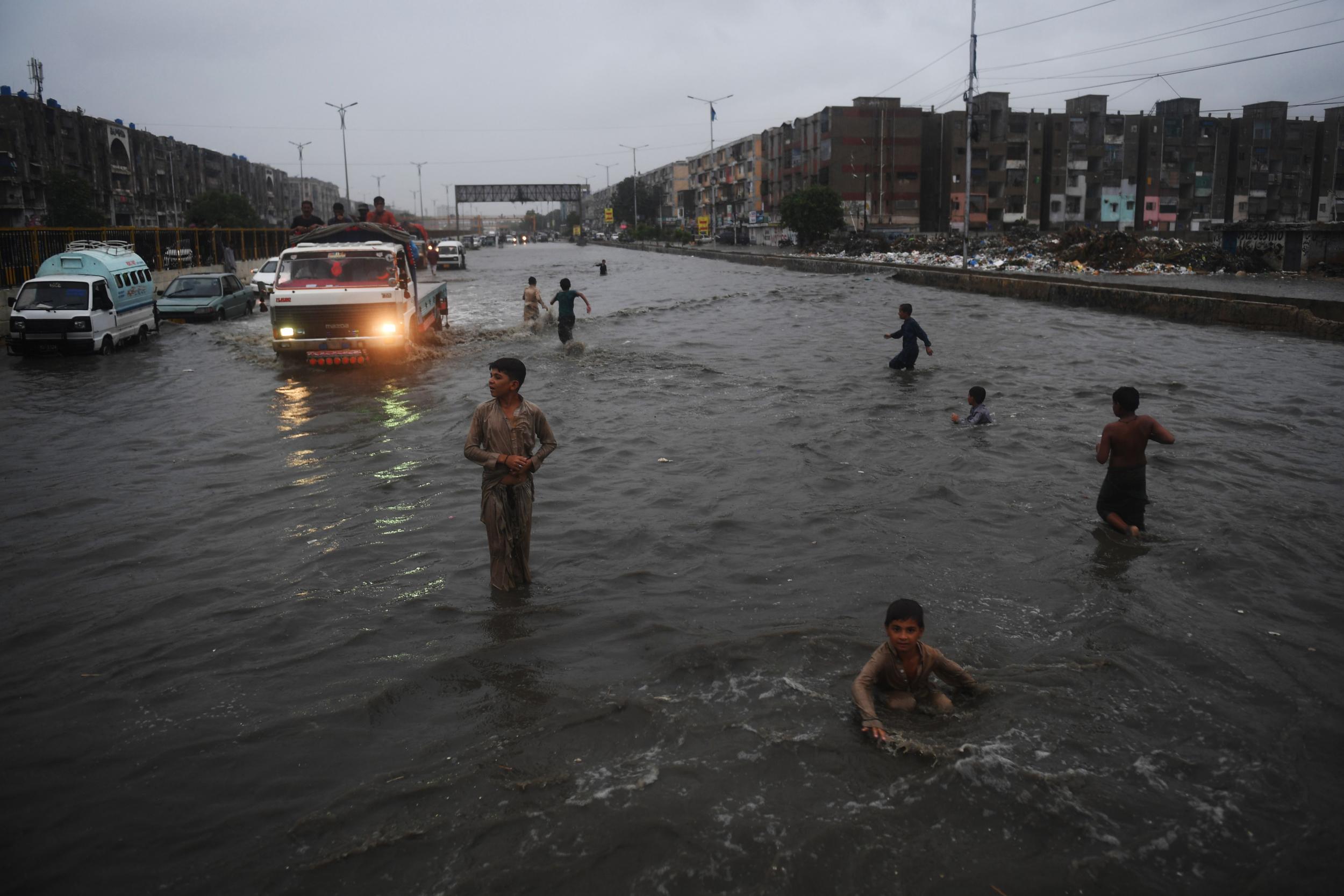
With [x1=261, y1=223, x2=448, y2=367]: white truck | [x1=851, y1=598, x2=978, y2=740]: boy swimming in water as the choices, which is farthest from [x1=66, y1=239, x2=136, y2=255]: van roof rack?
[x1=851, y1=598, x2=978, y2=740]: boy swimming in water

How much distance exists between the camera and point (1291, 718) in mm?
4430

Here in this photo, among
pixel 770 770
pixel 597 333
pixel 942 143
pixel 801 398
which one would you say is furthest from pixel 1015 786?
pixel 942 143

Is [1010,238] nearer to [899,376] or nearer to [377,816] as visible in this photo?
[899,376]

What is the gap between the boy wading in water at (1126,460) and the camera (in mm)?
6711

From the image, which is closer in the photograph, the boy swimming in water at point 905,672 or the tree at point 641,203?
the boy swimming in water at point 905,672

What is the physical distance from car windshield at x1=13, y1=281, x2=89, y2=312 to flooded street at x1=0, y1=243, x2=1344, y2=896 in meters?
7.72

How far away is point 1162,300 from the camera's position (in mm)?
23297

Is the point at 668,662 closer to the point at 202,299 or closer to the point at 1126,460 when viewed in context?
the point at 1126,460

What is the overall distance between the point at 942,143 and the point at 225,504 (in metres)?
82.5

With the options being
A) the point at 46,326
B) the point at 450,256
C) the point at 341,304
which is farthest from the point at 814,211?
the point at 46,326

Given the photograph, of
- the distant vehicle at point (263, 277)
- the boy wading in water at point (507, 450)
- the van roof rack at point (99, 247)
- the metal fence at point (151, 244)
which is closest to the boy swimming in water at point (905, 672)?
the boy wading in water at point (507, 450)

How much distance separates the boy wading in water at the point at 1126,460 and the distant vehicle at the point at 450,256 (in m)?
50.3

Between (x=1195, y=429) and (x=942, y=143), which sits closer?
(x=1195, y=429)

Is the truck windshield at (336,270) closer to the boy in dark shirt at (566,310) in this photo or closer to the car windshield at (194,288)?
the boy in dark shirt at (566,310)
